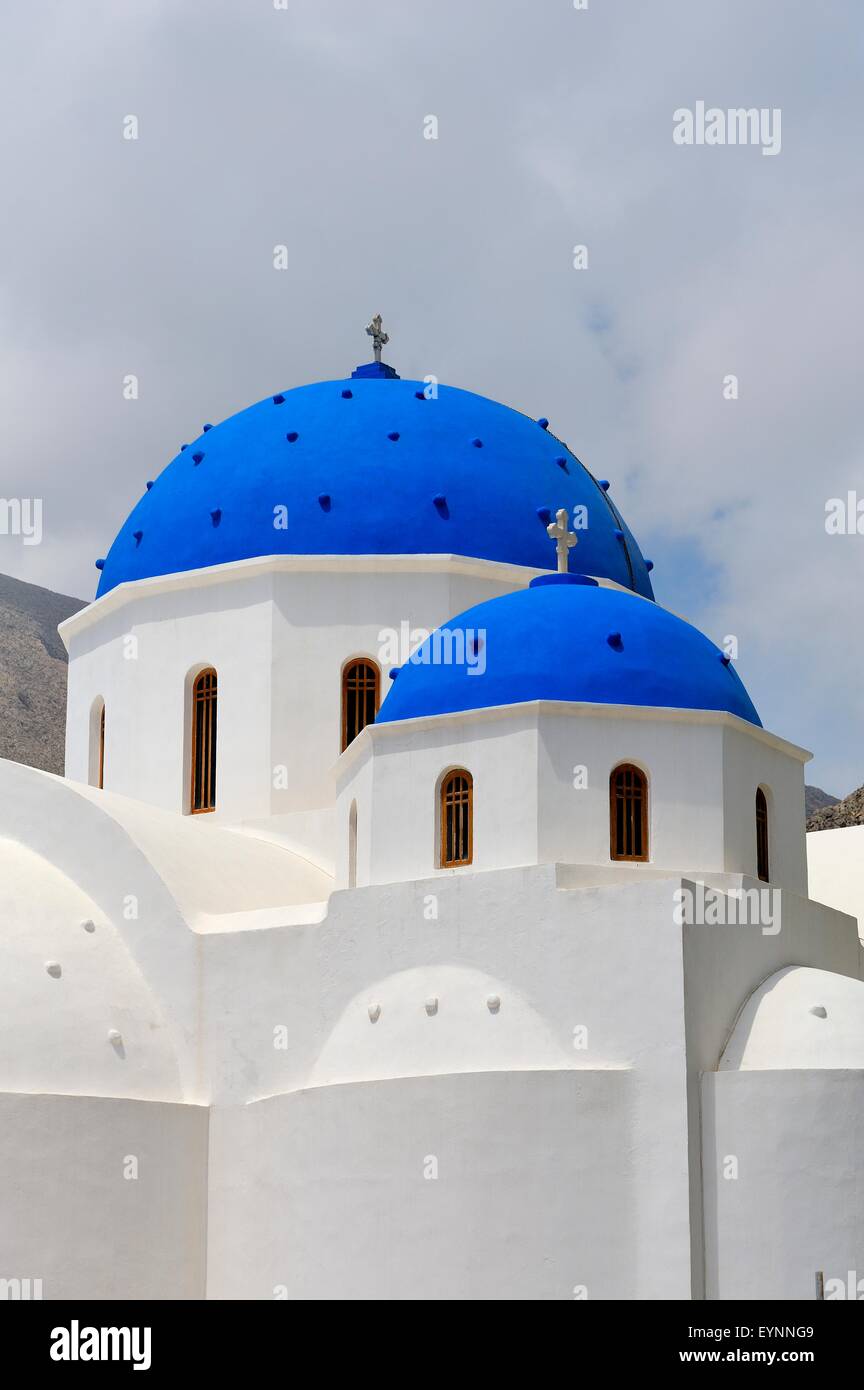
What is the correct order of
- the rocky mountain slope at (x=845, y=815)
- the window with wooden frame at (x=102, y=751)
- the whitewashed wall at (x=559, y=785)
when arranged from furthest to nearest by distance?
the rocky mountain slope at (x=845, y=815)
the window with wooden frame at (x=102, y=751)
the whitewashed wall at (x=559, y=785)

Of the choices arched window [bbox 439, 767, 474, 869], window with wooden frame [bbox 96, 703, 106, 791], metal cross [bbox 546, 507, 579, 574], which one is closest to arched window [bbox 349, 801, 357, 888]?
arched window [bbox 439, 767, 474, 869]

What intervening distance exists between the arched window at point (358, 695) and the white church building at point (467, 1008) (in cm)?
101

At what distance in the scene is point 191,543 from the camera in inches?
904

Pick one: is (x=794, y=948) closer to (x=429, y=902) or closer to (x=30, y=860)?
(x=429, y=902)

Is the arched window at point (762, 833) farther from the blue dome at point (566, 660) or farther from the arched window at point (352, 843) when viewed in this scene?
the arched window at point (352, 843)

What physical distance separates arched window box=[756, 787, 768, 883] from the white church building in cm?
6

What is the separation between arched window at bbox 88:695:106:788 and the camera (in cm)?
2362

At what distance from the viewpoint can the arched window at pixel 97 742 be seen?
23.6 m

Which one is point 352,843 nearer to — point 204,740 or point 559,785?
point 559,785

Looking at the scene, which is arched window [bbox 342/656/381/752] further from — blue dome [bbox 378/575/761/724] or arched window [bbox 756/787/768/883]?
arched window [bbox 756/787/768/883]

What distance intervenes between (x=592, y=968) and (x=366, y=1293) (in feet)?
10.6

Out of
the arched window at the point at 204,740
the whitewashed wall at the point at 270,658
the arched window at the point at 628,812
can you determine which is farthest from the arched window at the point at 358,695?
the arched window at the point at 628,812

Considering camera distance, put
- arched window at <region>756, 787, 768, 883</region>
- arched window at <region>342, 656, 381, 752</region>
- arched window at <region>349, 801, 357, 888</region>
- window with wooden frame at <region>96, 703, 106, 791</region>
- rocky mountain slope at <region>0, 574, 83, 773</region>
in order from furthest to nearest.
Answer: rocky mountain slope at <region>0, 574, 83, 773</region> → window with wooden frame at <region>96, 703, 106, 791</region> → arched window at <region>342, 656, 381, 752</region> → arched window at <region>349, 801, 357, 888</region> → arched window at <region>756, 787, 768, 883</region>

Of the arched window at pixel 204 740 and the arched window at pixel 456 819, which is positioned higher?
the arched window at pixel 204 740
